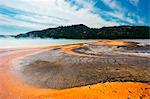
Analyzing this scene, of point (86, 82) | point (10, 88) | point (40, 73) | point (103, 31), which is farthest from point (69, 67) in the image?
point (103, 31)

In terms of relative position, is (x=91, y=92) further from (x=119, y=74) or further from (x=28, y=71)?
(x=28, y=71)

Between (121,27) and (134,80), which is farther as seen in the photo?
(121,27)

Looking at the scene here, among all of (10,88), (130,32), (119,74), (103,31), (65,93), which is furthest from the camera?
(103,31)

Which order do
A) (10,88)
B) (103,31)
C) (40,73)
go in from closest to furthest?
(10,88)
(40,73)
(103,31)

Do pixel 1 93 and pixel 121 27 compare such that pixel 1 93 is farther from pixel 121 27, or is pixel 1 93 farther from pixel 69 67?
pixel 121 27

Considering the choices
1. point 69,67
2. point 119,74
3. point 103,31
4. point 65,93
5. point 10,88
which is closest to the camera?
point 65,93

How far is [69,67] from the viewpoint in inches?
594

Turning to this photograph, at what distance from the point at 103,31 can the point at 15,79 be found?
115 metres

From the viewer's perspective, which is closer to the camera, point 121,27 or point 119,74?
point 119,74

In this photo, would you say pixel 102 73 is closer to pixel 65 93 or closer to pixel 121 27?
pixel 65 93

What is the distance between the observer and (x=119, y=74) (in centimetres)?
1249

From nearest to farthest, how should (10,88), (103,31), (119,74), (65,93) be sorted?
(65,93)
(10,88)
(119,74)
(103,31)

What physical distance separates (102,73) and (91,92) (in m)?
3.33

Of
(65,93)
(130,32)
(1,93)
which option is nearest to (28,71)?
(1,93)
